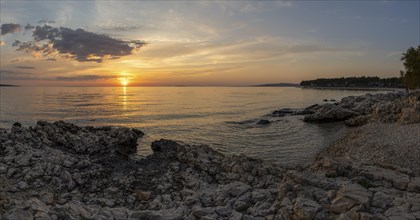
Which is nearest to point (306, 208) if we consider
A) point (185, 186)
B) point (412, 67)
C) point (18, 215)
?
point (185, 186)

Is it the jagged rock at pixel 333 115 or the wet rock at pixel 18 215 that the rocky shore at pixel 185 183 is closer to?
the wet rock at pixel 18 215

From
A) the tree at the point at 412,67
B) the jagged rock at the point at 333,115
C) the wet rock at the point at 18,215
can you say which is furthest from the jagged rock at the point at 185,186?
the tree at the point at 412,67

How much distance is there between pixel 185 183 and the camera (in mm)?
16766

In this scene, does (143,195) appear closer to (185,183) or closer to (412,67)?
(185,183)

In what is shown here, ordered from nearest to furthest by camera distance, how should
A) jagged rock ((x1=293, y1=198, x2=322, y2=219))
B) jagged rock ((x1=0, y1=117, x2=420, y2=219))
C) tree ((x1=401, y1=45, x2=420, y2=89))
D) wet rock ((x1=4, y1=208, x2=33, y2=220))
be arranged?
wet rock ((x1=4, y1=208, x2=33, y2=220)) → jagged rock ((x1=293, y1=198, x2=322, y2=219)) → jagged rock ((x1=0, y1=117, x2=420, y2=219)) → tree ((x1=401, y1=45, x2=420, y2=89))

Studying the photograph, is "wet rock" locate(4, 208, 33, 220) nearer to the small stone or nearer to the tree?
the small stone

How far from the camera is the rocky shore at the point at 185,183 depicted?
11758 millimetres

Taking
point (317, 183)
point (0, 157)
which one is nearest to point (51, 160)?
point (0, 157)

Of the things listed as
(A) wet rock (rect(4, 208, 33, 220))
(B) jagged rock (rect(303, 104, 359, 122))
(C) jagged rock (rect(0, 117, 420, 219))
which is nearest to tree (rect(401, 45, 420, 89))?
(B) jagged rock (rect(303, 104, 359, 122))

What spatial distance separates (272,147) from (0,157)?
2219 cm

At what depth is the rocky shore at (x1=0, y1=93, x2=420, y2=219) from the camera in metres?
11.8

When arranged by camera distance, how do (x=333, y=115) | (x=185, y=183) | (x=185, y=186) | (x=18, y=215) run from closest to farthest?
(x=18, y=215) < (x=185, y=186) < (x=185, y=183) < (x=333, y=115)

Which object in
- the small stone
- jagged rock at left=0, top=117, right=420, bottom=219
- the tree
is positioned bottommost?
the small stone

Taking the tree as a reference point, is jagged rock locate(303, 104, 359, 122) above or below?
below
